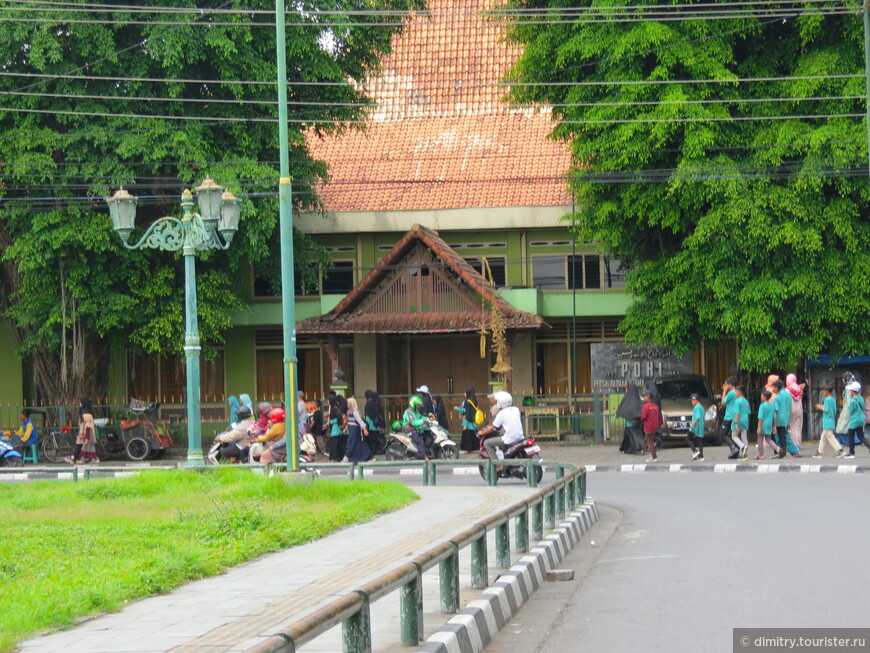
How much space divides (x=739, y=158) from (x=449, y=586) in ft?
85.3

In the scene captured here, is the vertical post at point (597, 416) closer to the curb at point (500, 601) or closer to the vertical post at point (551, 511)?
the vertical post at point (551, 511)

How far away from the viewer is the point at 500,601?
9.55 metres

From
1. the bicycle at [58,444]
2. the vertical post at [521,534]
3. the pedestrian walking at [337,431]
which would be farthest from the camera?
the bicycle at [58,444]

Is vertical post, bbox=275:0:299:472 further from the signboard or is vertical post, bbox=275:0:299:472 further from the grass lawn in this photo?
the signboard

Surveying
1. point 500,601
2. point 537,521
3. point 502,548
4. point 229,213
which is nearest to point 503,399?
point 229,213

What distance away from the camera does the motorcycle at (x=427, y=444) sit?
1089 inches

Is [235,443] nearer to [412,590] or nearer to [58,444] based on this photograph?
[58,444]

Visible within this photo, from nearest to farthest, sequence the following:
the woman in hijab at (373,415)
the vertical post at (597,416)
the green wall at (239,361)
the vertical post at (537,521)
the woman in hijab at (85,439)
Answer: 1. the vertical post at (537,521)
2. the woman in hijab at (373,415)
3. the woman in hijab at (85,439)
4. the vertical post at (597,416)
5. the green wall at (239,361)

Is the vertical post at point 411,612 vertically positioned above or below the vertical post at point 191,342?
below

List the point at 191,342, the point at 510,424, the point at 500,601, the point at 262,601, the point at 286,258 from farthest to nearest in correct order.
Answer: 1. the point at 510,424
2. the point at 191,342
3. the point at 286,258
4. the point at 500,601
5. the point at 262,601

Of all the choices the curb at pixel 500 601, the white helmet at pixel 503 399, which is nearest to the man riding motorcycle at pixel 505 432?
the white helmet at pixel 503 399

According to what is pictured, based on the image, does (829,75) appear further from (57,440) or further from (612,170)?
(57,440)

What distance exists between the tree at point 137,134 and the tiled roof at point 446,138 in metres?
5.08

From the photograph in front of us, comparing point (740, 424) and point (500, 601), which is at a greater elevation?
point (740, 424)
